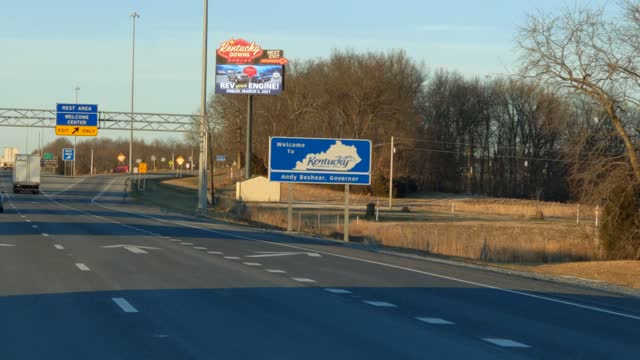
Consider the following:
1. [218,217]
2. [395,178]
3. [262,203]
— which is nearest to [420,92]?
[395,178]

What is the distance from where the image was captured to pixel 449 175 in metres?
110

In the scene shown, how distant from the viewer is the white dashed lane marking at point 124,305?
13.9 m

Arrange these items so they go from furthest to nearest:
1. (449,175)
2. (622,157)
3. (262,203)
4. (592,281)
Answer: (449,175), (262,203), (622,157), (592,281)

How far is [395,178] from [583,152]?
6787 cm

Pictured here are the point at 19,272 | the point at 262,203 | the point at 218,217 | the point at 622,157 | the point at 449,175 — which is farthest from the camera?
the point at 449,175

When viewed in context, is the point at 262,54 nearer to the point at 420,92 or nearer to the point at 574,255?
the point at 420,92

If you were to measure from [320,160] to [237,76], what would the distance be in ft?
114

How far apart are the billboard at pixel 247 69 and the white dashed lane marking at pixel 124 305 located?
5915cm

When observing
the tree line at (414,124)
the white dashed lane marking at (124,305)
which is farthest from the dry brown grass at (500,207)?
the white dashed lane marking at (124,305)

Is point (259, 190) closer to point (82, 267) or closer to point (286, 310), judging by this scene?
point (82, 267)

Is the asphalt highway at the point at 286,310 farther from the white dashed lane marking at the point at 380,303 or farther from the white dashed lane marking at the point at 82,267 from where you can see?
the white dashed lane marking at the point at 380,303

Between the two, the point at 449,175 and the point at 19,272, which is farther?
the point at 449,175

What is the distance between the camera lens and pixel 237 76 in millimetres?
73812

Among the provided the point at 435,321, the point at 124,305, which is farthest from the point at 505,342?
the point at 124,305
